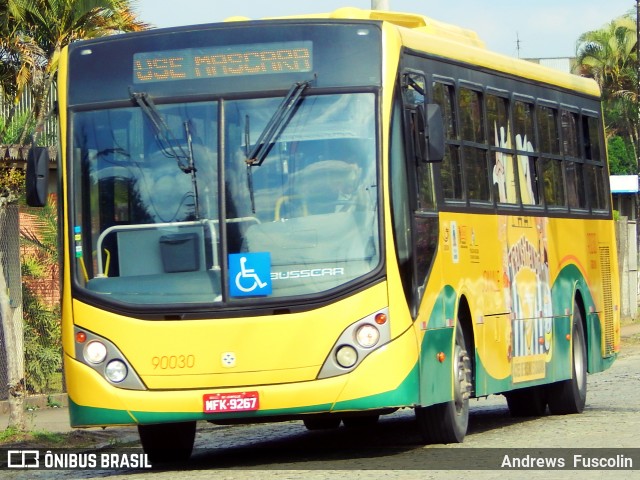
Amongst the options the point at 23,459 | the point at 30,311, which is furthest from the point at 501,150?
the point at 30,311

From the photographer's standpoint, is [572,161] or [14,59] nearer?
[572,161]

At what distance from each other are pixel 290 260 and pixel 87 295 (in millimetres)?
1523

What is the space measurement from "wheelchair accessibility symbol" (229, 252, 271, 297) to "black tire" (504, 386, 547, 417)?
18.7 ft

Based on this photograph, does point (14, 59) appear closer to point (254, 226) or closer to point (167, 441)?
point (167, 441)

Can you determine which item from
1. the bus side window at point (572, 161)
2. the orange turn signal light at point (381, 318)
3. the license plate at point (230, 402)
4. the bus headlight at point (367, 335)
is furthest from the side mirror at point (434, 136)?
the bus side window at point (572, 161)

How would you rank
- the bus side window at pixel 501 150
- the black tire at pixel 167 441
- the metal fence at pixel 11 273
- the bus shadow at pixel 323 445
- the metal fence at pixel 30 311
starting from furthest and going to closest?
the metal fence at pixel 30 311
the metal fence at pixel 11 273
the bus side window at pixel 501 150
the black tire at pixel 167 441
the bus shadow at pixel 323 445

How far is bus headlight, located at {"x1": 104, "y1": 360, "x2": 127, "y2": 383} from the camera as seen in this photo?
472 inches

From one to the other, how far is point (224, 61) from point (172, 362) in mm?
2208

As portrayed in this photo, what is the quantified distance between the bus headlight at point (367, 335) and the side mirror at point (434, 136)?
1394 millimetres

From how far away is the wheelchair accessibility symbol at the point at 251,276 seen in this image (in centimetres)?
1185

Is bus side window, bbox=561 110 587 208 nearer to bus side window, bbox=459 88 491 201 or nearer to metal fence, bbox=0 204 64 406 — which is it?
bus side window, bbox=459 88 491 201

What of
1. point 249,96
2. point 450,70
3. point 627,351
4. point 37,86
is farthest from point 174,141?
point 627,351

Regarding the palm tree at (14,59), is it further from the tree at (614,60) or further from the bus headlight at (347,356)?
the tree at (614,60)

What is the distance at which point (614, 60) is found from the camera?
260 ft
